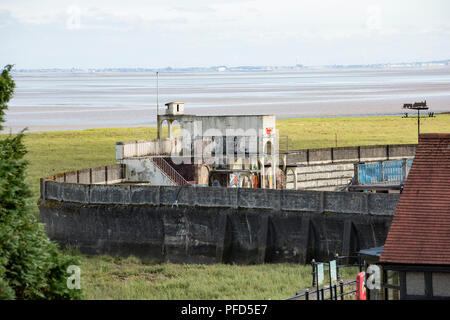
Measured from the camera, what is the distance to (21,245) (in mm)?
20719

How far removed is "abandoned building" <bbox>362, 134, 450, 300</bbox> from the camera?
24500mm

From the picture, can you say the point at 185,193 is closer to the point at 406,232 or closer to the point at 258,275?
the point at 258,275

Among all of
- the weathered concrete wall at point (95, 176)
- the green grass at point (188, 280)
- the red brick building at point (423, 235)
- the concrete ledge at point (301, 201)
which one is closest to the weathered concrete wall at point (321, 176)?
the weathered concrete wall at point (95, 176)

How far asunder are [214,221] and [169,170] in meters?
10.4

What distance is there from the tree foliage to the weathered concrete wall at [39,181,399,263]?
61.3ft

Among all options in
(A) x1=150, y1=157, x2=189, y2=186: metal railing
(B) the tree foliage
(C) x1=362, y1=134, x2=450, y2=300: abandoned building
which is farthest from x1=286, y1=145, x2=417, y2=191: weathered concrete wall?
(B) the tree foliage

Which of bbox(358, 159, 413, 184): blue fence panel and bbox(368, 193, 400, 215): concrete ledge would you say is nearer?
bbox(368, 193, 400, 215): concrete ledge

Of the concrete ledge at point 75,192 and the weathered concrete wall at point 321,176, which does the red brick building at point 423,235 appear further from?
the weathered concrete wall at point 321,176

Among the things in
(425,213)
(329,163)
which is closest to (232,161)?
(329,163)

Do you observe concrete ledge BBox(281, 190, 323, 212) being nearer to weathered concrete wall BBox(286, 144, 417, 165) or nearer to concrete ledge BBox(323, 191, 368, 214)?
concrete ledge BBox(323, 191, 368, 214)

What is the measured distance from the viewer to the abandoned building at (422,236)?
965 inches

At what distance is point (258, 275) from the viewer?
1499 inches

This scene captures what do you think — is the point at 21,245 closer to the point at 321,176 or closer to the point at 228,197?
the point at 228,197
